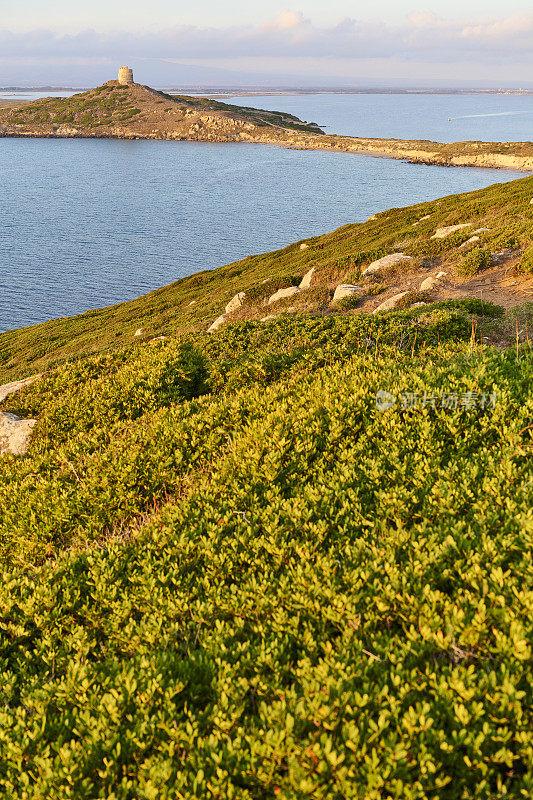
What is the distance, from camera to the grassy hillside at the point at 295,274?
2470 centimetres

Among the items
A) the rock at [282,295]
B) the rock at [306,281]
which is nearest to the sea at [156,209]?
the rock at [306,281]

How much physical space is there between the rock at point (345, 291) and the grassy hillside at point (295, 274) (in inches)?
27.7

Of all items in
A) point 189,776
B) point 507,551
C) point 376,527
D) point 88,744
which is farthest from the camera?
point 376,527

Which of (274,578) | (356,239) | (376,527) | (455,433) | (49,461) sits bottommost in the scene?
(49,461)

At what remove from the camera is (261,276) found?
1533 inches

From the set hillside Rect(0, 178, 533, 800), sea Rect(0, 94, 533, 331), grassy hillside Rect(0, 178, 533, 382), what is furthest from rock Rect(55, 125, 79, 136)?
hillside Rect(0, 178, 533, 800)

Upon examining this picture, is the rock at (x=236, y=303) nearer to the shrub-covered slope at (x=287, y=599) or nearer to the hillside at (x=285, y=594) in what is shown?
the hillside at (x=285, y=594)

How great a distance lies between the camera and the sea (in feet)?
184

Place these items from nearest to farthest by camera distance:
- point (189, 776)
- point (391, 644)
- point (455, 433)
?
1. point (189, 776)
2. point (391, 644)
3. point (455, 433)

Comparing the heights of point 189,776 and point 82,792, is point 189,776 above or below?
above

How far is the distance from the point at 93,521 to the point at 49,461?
306cm

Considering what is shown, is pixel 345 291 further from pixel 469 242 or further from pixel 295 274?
pixel 295 274

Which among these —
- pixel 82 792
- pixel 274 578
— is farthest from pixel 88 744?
pixel 274 578

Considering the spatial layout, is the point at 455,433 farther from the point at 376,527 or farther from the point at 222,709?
the point at 222,709
